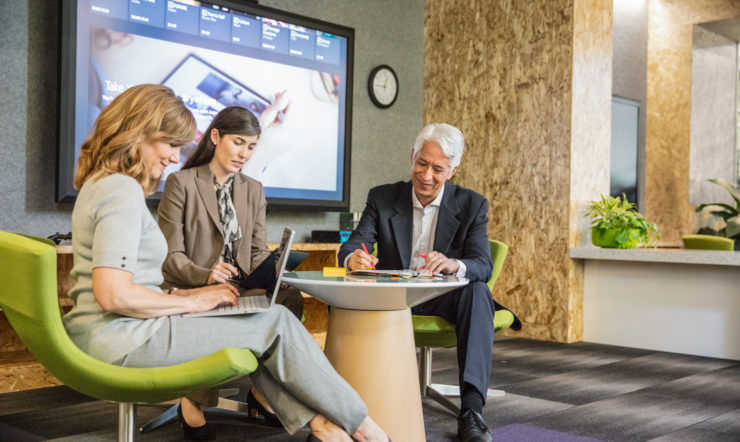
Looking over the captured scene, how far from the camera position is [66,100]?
11.4 feet

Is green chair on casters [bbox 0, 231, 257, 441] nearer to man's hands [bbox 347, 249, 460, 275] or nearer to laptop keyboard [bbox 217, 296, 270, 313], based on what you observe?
laptop keyboard [bbox 217, 296, 270, 313]

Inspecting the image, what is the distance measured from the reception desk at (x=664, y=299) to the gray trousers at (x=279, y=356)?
321 centimetres

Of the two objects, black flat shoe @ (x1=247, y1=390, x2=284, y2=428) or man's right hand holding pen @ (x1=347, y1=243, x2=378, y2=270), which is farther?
black flat shoe @ (x1=247, y1=390, x2=284, y2=428)

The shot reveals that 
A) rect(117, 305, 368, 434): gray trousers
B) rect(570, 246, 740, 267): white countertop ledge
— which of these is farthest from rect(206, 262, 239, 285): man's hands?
rect(570, 246, 740, 267): white countertop ledge

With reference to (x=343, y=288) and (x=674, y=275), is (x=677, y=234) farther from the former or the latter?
(x=343, y=288)

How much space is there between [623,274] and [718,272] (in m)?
0.59

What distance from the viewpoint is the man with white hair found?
2424mm

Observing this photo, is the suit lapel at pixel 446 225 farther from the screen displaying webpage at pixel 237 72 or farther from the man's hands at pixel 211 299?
the screen displaying webpage at pixel 237 72

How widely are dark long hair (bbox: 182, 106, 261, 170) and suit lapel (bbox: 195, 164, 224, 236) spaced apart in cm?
8

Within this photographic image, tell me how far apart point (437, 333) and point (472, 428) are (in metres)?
0.40

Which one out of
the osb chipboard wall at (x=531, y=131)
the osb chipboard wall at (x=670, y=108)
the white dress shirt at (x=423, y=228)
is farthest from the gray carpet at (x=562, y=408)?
the osb chipboard wall at (x=670, y=108)

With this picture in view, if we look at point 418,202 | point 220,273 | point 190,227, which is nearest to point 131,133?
point 220,273

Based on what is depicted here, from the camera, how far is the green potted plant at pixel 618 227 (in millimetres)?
4621

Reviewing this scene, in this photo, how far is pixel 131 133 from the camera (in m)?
1.71
